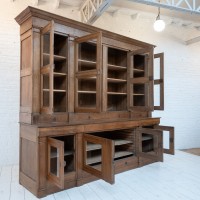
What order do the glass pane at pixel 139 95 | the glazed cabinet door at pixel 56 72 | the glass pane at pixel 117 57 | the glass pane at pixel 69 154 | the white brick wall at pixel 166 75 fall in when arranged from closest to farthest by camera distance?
1. the glazed cabinet door at pixel 56 72
2. the glass pane at pixel 69 154
3. the white brick wall at pixel 166 75
4. the glass pane at pixel 117 57
5. the glass pane at pixel 139 95

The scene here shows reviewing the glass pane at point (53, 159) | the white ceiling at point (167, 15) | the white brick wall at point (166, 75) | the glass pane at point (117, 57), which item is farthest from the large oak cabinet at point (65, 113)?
the white ceiling at point (167, 15)

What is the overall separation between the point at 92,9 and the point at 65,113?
7.57ft

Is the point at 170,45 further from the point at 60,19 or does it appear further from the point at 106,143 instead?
the point at 106,143

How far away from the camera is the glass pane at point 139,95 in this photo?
4773 mm

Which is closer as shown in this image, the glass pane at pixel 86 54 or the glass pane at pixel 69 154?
the glass pane at pixel 69 154

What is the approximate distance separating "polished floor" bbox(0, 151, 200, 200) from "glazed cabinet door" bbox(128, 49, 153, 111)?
1.30 metres

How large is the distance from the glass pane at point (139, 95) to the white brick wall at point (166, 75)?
1199 mm

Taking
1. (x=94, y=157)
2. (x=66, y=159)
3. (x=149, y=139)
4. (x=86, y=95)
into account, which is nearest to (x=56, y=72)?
(x=86, y=95)

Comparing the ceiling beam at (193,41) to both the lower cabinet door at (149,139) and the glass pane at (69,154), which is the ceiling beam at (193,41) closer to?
the lower cabinet door at (149,139)

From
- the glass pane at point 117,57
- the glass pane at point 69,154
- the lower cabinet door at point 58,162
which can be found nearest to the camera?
the lower cabinet door at point 58,162

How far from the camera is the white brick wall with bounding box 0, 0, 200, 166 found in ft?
13.5

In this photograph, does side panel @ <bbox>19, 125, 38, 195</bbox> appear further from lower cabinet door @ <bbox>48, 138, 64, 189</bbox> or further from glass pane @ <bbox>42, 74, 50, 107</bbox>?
glass pane @ <bbox>42, 74, 50, 107</bbox>

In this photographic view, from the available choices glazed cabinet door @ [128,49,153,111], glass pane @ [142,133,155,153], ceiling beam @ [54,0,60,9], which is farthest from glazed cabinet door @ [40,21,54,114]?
glass pane @ [142,133,155,153]

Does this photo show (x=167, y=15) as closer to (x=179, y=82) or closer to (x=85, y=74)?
(x=179, y=82)
